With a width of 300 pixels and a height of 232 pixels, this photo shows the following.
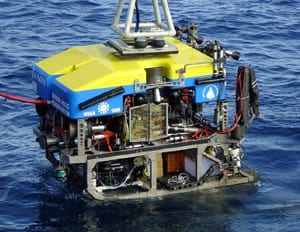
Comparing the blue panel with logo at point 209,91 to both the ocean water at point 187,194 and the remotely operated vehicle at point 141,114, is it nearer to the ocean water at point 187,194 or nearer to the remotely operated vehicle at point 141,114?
the remotely operated vehicle at point 141,114

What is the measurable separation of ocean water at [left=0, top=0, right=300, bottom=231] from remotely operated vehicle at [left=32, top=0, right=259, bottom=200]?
68 centimetres

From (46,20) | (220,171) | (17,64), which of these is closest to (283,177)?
(220,171)

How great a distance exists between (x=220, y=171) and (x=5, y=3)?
2454 centimetres

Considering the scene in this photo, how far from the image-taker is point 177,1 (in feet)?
163

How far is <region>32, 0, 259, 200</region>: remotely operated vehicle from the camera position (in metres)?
25.1

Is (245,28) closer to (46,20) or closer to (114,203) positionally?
(46,20)

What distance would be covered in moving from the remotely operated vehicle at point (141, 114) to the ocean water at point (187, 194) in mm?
683

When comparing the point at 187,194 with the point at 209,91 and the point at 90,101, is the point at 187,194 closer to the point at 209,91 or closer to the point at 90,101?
the point at 209,91

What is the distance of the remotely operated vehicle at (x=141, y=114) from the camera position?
25.1 meters

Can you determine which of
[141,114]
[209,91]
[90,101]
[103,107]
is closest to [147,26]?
[209,91]

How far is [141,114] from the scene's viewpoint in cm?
2573

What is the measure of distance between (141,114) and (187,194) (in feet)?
8.41

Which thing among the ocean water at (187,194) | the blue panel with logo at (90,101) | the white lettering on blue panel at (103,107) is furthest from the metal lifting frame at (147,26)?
the ocean water at (187,194)

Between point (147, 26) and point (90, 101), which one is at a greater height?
point (147, 26)
